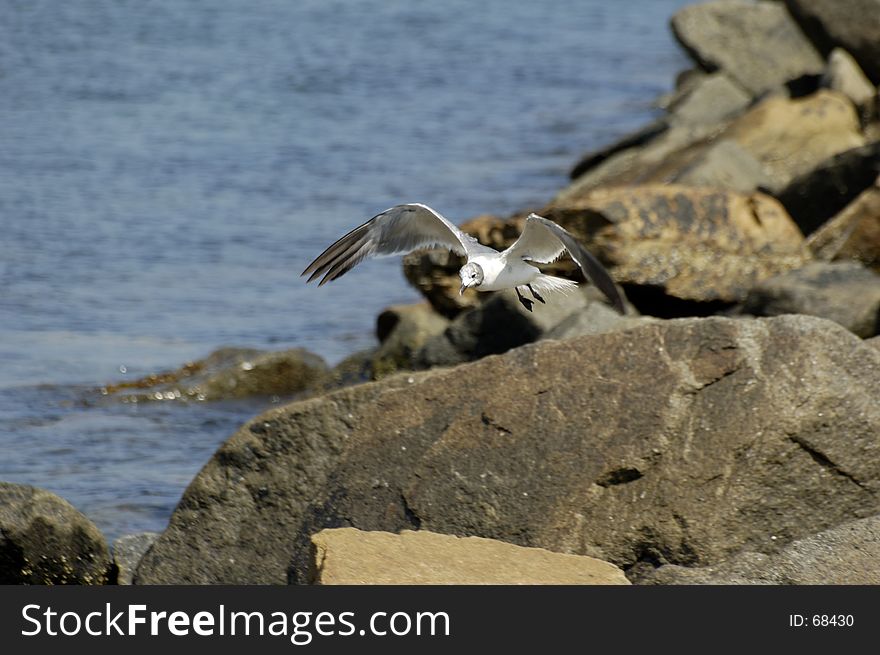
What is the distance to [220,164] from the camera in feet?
62.0

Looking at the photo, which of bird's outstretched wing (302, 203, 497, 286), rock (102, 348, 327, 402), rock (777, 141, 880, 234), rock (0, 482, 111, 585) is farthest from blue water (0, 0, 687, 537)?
rock (777, 141, 880, 234)

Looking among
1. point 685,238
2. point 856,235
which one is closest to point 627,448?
point 685,238

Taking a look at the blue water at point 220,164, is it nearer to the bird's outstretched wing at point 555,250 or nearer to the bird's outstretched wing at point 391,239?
the bird's outstretched wing at point 391,239

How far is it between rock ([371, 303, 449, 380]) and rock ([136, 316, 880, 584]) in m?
4.01

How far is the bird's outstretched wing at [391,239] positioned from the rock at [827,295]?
2.90 meters

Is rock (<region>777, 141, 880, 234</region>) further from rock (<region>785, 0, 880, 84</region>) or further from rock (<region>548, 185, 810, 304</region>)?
rock (<region>785, 0, 880, 84</region>)

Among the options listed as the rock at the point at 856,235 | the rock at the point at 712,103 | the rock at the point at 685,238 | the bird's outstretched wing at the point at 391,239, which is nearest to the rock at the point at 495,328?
the rock at the point at 685,238

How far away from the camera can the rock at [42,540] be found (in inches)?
290

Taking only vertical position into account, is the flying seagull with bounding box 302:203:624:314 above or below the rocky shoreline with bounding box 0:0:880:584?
above

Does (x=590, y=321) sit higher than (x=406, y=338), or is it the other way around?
(x=590, y=321)

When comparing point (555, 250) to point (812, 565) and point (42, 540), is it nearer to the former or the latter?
point (812, 565)

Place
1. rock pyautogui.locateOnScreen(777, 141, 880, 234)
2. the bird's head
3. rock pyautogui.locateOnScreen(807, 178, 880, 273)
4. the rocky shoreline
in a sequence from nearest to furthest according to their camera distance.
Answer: the rocky shoreline → the bird's head → rock pyautogui.locateOnScreen(807, 178, 880, 273) → rock pyautogui.locateOnScreen(777, 141, 880, 234)

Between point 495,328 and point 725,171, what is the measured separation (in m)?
3.82

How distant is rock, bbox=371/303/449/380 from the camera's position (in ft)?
36.8
